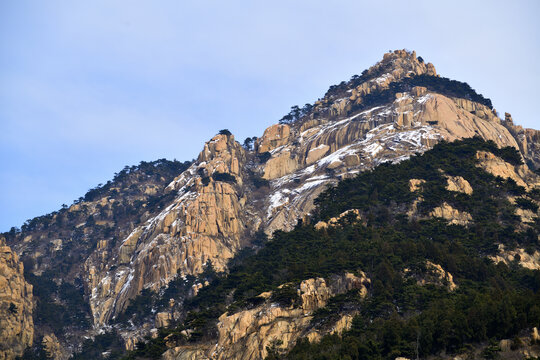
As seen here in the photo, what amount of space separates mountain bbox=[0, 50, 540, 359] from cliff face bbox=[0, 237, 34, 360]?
2157 mm

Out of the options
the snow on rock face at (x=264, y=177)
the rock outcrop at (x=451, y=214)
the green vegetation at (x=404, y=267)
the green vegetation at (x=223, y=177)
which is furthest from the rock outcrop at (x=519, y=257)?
the green vegetation at (x=223, y=177)

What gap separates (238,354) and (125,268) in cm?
6764

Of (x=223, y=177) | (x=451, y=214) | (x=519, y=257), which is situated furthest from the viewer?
(x=223, y=177)

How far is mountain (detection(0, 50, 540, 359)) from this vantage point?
67875 millimetres

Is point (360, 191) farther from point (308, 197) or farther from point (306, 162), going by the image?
point (306, 162)

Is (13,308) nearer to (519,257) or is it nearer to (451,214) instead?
(451,214)

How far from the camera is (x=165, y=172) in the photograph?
182m

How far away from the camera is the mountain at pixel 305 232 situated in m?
67.9

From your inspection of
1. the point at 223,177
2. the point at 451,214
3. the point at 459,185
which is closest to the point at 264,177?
the point at 223,177

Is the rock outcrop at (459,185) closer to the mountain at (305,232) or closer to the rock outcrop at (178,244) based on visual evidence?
the mountain at (305,232)

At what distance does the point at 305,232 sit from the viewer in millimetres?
95438

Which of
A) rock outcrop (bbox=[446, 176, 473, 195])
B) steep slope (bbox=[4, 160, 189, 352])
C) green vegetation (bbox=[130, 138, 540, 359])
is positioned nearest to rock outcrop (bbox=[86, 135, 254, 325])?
steep slope (bbox=[4, 160, 189, 352])

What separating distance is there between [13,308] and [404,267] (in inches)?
2749

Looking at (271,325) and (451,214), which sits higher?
(451,214)
